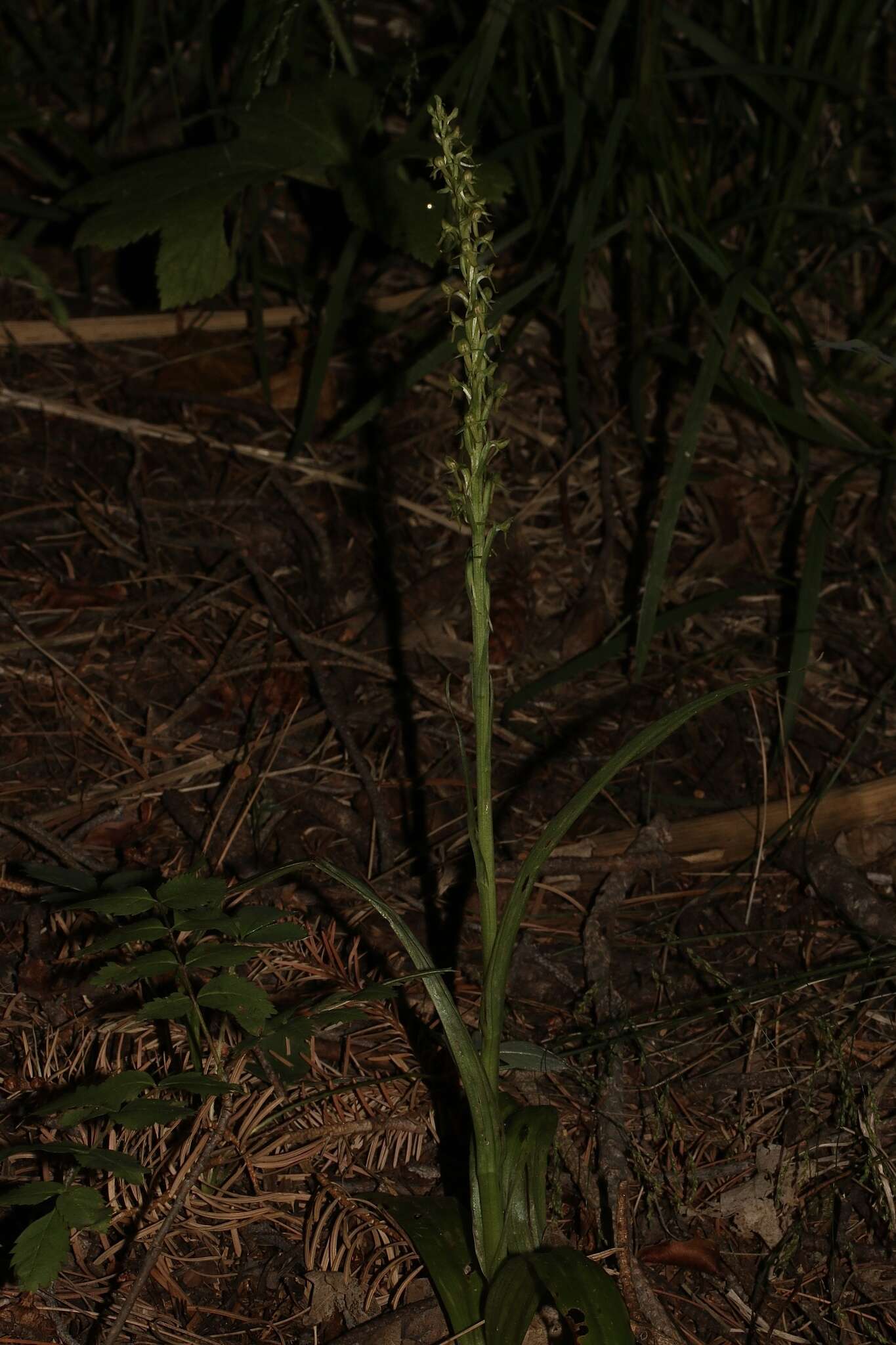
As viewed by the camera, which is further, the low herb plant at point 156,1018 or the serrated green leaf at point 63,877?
the serrated green leaf at point 63,877

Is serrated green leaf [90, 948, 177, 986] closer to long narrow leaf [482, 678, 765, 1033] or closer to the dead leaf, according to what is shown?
long narrow leaf [482, 678, 765, 1033]

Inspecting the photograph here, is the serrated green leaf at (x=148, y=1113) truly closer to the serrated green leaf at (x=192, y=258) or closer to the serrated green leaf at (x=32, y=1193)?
the serrated green leaf at (x=32, y=1193)

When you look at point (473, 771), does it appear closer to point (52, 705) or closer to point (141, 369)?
point (52, 705)

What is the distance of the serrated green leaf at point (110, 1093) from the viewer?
1254mm

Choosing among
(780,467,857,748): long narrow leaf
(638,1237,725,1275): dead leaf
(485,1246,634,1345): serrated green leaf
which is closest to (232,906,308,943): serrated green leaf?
(485,1246,634,1345): serrated green leaf

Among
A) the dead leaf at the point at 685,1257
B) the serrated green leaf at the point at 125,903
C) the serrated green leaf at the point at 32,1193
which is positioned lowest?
the dead leaf at the point at 685,1257

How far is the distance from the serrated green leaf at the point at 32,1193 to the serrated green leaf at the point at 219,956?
27 centimetres

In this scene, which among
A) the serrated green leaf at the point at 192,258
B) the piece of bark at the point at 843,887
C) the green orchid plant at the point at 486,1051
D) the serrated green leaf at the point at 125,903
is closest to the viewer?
the green orchid plant at the point at 486,1051

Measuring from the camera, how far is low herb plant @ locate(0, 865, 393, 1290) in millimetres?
1162

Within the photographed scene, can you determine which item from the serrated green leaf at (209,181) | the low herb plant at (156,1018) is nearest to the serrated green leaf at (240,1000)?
the low herb plant at (156,1018)

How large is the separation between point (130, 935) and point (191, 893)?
0.08 metres

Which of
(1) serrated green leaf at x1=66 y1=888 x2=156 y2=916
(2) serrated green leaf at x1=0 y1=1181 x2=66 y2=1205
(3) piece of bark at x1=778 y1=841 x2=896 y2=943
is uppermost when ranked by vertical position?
(1) serrated green leaf at x1=66 y1=888 x2=156 y2=916

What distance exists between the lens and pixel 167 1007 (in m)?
1.34

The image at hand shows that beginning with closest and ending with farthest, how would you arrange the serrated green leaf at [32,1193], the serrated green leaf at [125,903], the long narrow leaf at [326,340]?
the serrated green leaf at [32,1193] → the serrated green leaf at [125,903] → the long narrow leaf at [326,340]
